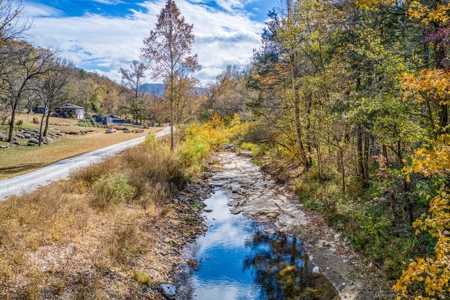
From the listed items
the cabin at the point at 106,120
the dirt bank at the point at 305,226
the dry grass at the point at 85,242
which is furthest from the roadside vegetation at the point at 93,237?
the cabin at the point at 106,120

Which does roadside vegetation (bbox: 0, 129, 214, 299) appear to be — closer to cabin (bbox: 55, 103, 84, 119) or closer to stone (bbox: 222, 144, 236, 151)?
stone (bbox: 222, 144, 236, 151)

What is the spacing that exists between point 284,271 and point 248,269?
1.00m

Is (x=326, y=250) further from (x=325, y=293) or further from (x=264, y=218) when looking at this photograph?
(x=264, y=218)

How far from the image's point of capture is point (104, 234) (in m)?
7.37

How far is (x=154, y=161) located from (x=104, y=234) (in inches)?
264

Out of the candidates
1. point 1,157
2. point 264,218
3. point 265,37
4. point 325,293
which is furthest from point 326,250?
point 1,157

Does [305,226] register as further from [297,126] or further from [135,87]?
[135,87]

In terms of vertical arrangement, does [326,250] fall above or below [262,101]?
below

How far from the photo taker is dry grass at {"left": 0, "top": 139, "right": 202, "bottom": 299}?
523 centimetres

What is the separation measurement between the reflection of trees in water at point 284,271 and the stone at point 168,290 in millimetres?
2087

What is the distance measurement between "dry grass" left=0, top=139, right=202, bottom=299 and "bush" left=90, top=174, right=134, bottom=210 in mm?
56

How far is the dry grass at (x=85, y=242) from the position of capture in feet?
17.2

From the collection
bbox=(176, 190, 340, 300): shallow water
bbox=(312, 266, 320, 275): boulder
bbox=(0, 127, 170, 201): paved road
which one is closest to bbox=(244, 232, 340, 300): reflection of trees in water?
bbox=(176, 190, 340, 300): shallow water

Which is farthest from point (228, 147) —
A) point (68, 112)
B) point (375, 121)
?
point (68, 112)
